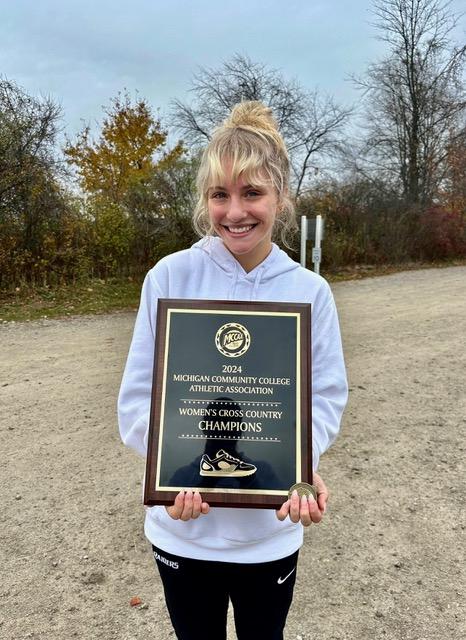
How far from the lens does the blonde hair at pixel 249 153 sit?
5.11 ft

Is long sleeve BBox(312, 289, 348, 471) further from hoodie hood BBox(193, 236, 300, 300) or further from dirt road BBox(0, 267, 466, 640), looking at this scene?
dirt road BBox(0, 267, 466, 640)

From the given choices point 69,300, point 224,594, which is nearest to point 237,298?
point 224,594

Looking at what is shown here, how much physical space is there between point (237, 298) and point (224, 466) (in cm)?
53

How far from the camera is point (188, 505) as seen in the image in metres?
1.43

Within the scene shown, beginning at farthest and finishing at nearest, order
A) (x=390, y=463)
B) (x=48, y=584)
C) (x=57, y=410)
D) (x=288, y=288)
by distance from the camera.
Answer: (x=57, y=410) < (x=390, y=463) < (x=48, y=584) < (x=288, y=288)

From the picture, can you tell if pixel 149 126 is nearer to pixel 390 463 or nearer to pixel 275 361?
pixel 390 463

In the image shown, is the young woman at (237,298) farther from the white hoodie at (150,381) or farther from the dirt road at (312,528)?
the dirt road at (312,528)

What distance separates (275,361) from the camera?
5.06 ft

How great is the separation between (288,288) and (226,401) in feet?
1.40

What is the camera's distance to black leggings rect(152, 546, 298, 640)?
166cm

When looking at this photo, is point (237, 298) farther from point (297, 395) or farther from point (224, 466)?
point (224, 466)

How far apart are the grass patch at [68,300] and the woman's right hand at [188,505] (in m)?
9.09

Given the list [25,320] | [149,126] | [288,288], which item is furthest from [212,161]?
[149,126]

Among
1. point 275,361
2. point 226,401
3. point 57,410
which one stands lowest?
point 57,410
